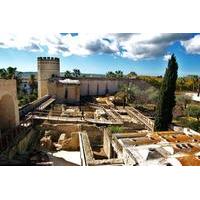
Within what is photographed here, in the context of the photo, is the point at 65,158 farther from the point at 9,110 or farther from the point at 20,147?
the point at 9,110

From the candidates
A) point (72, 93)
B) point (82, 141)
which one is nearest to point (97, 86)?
point (72, 93)

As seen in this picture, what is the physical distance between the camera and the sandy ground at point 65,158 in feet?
31.5

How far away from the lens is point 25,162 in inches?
342

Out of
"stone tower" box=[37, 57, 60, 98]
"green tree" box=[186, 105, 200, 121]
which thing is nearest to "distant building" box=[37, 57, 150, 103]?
"stone tower" box=[37, 57, 60, 98]

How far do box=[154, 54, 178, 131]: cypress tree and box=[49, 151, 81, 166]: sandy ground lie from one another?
4.37 meters

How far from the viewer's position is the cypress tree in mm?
12594

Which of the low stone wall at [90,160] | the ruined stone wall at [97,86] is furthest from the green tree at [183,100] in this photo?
the low stone wall at [90,160]

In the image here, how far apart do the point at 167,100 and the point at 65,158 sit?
582cm

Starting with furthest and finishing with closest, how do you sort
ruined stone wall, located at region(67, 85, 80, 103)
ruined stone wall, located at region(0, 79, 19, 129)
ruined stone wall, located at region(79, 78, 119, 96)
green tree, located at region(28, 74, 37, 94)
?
green tree, located at region(28, 74, 37, 94) < ruined stone wall, located at region(79, 78, 119, 96) < ruined stone wall, located at region(67, 85, 80, 103) < ruined stone wall, located at region(0, 79, 19, 129)

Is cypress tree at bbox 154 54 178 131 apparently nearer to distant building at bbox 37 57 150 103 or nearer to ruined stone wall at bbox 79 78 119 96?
distant building at bbox 37 57 150 103

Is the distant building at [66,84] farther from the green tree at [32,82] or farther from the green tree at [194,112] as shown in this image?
the green tree at [194,112]
